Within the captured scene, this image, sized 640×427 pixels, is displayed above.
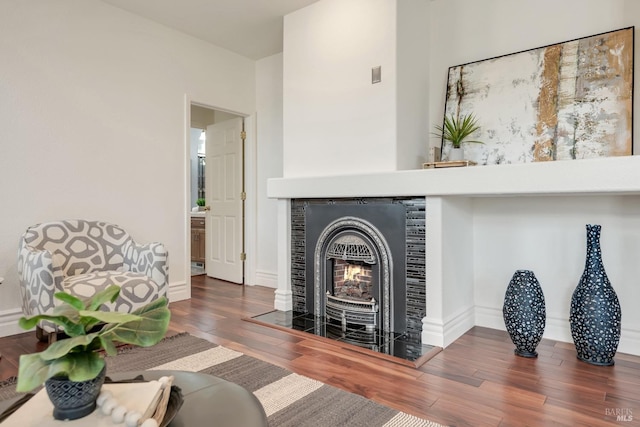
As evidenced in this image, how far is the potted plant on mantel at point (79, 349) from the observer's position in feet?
2.60

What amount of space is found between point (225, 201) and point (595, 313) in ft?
13.1

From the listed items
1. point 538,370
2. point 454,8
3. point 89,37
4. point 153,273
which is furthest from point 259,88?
point 538,370

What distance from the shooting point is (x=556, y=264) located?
273 cm

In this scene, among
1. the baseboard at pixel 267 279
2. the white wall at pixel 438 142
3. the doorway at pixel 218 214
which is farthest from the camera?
the doorway at pixel 218 214

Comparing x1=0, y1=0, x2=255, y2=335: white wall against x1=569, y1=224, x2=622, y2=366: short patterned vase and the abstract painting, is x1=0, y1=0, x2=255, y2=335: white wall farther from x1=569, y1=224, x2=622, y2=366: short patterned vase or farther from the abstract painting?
x1=569, y1=224, x2=622, y2=366: short patterned vase

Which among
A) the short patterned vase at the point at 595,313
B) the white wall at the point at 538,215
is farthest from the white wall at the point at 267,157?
the short patterned vase at the point at 595,313

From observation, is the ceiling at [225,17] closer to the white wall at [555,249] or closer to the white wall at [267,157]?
the white wall at [267,157]

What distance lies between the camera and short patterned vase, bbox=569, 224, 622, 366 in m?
2.25

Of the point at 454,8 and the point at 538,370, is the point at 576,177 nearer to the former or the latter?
the point at 538,370

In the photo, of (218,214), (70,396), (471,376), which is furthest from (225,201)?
(70,396)

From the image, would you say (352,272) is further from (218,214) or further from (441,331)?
(218,214)

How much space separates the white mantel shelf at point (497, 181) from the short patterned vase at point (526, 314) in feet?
1.92

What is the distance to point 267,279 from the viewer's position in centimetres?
462

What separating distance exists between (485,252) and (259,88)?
321cm
